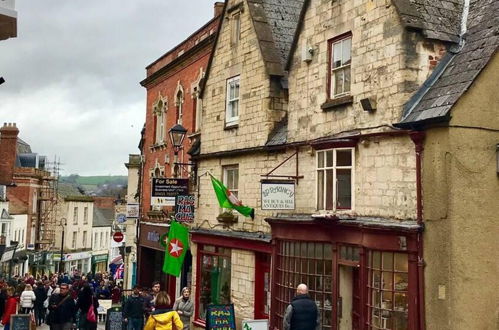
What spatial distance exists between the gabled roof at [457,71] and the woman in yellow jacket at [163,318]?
5.35 m

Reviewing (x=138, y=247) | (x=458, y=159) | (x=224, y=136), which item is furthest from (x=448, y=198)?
(x=138, y=247)

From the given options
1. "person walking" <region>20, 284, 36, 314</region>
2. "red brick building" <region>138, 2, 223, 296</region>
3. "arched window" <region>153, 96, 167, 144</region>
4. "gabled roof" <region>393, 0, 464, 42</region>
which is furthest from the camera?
"arched window" <region>153, 96, 167, 144</region>

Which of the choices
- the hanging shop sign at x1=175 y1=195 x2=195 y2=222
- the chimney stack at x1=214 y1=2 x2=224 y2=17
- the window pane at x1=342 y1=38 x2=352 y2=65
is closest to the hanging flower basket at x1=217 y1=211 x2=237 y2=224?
the hanging shop sign at x1=175 y1=195 x2=195 y2=222

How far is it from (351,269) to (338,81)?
4148 mm

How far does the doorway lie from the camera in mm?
12781

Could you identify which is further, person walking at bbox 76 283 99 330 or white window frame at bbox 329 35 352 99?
person walking at bbox 76 283 99 330

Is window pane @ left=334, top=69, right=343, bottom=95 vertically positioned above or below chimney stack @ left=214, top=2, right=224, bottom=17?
below

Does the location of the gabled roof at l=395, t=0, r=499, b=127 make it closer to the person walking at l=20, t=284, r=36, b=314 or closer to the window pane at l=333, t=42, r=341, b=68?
the window pane at l=333, t=42, r=341, b=68

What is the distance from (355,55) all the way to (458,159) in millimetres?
3513

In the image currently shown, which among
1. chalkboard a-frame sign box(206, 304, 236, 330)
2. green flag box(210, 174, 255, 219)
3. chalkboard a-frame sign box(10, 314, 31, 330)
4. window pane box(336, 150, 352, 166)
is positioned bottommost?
chalkboard a-frame sign box(10, 314, 31, 330)

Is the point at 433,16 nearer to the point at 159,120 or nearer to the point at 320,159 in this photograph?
the point at 320,159

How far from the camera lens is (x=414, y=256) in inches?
429

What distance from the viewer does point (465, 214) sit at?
1048 centimetres

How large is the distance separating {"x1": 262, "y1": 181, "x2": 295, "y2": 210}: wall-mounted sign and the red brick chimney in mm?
33851
